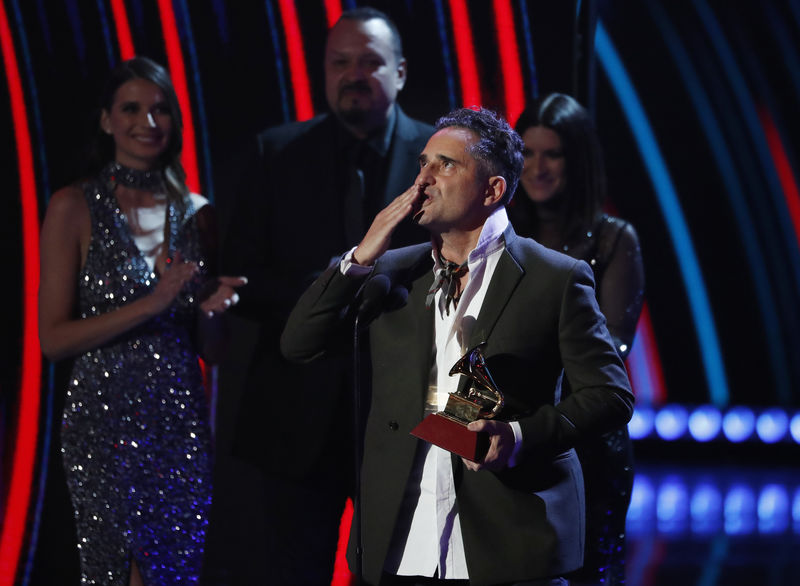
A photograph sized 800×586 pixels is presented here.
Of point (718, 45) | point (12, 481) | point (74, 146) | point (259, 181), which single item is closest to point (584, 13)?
point (259, 181)

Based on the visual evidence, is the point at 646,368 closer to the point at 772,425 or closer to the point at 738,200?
the point at 772,425

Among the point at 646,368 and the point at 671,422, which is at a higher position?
the point at 646,368

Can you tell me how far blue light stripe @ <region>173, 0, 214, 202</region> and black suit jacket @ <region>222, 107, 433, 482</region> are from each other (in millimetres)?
341

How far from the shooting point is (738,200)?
805 centimetres

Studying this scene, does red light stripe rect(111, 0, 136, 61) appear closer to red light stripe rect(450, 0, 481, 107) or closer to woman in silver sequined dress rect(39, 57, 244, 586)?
woman in silver sequined dress rect(39, 57, 244, 586)

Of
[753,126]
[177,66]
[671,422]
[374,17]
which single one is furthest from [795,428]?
[177,66]

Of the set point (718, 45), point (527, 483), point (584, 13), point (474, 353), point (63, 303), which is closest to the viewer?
point (474, 353)

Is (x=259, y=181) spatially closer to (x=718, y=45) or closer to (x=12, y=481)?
(x=12, y=481)

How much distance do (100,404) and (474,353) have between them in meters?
1.55

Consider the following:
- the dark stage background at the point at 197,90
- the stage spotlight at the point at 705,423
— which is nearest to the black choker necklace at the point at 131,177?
the dark stage background at the point at 197,90

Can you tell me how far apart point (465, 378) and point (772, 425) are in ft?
22.1

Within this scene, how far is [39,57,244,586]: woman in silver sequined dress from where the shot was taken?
3.13 m

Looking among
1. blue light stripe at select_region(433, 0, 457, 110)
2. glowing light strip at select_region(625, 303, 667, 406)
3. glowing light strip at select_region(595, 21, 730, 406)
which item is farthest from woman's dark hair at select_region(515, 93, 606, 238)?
glowing light strip at select_region(625, 303, 667, 406)

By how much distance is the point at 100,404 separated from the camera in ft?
10.3
